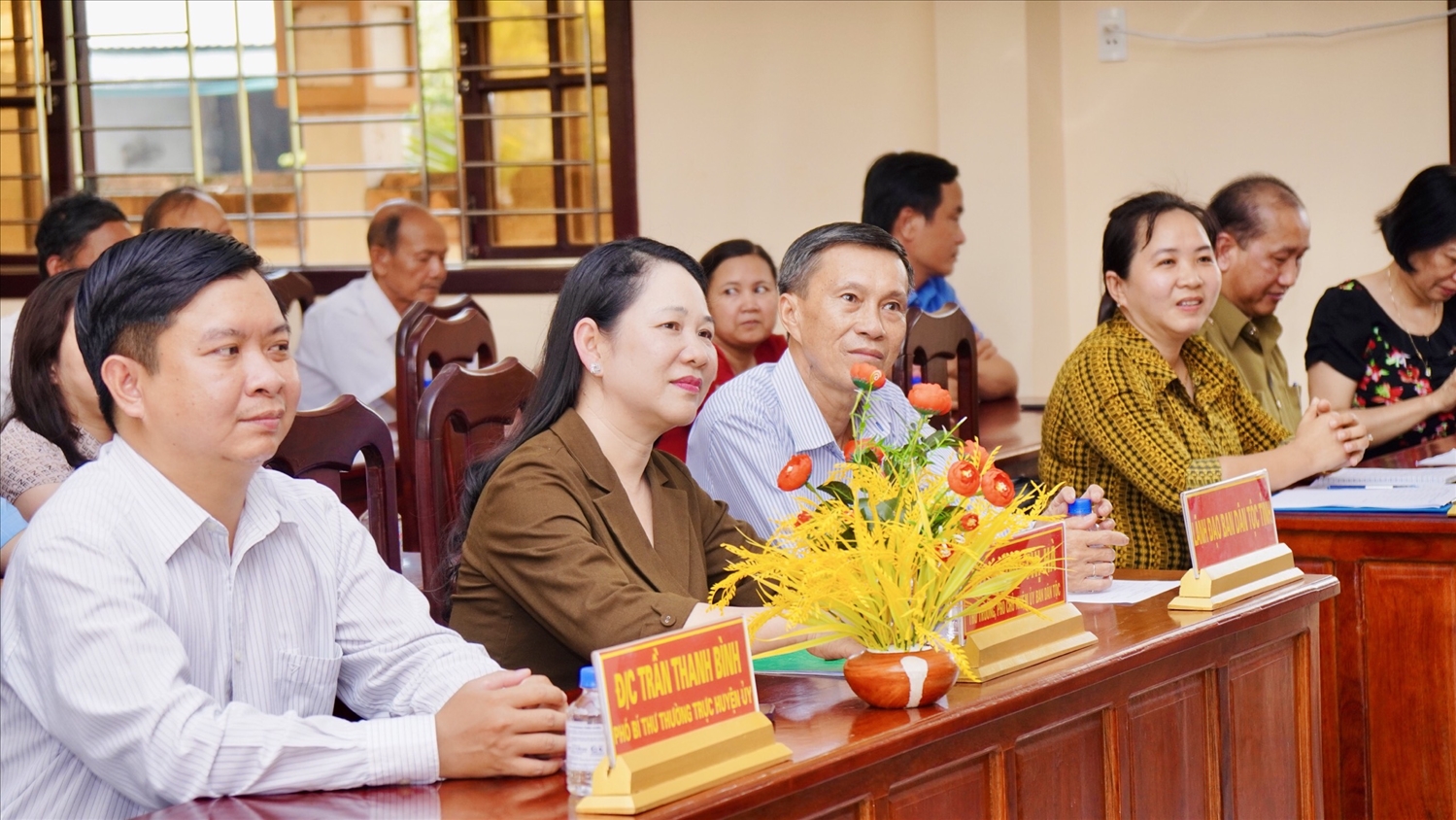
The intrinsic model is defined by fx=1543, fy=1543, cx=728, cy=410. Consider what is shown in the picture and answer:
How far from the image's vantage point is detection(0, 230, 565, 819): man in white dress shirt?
4.21 feet

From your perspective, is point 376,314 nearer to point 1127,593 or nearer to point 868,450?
point 1127,593

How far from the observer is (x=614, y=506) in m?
1.83

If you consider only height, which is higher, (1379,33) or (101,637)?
(1379,33)

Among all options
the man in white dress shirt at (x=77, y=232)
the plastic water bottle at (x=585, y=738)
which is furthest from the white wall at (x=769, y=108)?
the plastic water bottle at (x=585, y=738)

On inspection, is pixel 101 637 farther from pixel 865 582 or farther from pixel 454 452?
pixel 454 452

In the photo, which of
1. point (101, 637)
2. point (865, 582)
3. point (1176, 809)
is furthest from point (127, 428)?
point (1176, 809)

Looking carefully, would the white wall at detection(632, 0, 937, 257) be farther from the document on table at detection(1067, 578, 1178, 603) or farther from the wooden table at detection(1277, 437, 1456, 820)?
the document on table at detection(1067, 578, 1178, 603)

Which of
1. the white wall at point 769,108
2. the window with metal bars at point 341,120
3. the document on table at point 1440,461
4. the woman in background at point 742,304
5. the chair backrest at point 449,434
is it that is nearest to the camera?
the chair backrest at point 449,434

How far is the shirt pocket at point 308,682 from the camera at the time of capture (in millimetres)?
1495

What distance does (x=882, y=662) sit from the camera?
1.47 m

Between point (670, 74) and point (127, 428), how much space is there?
394 centimetres

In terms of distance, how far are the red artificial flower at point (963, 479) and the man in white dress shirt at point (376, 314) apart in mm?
3089

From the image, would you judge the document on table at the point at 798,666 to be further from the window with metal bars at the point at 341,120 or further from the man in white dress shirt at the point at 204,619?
the window with metal bars at the point at 341,120

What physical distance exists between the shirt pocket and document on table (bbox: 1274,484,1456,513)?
1.76 m
